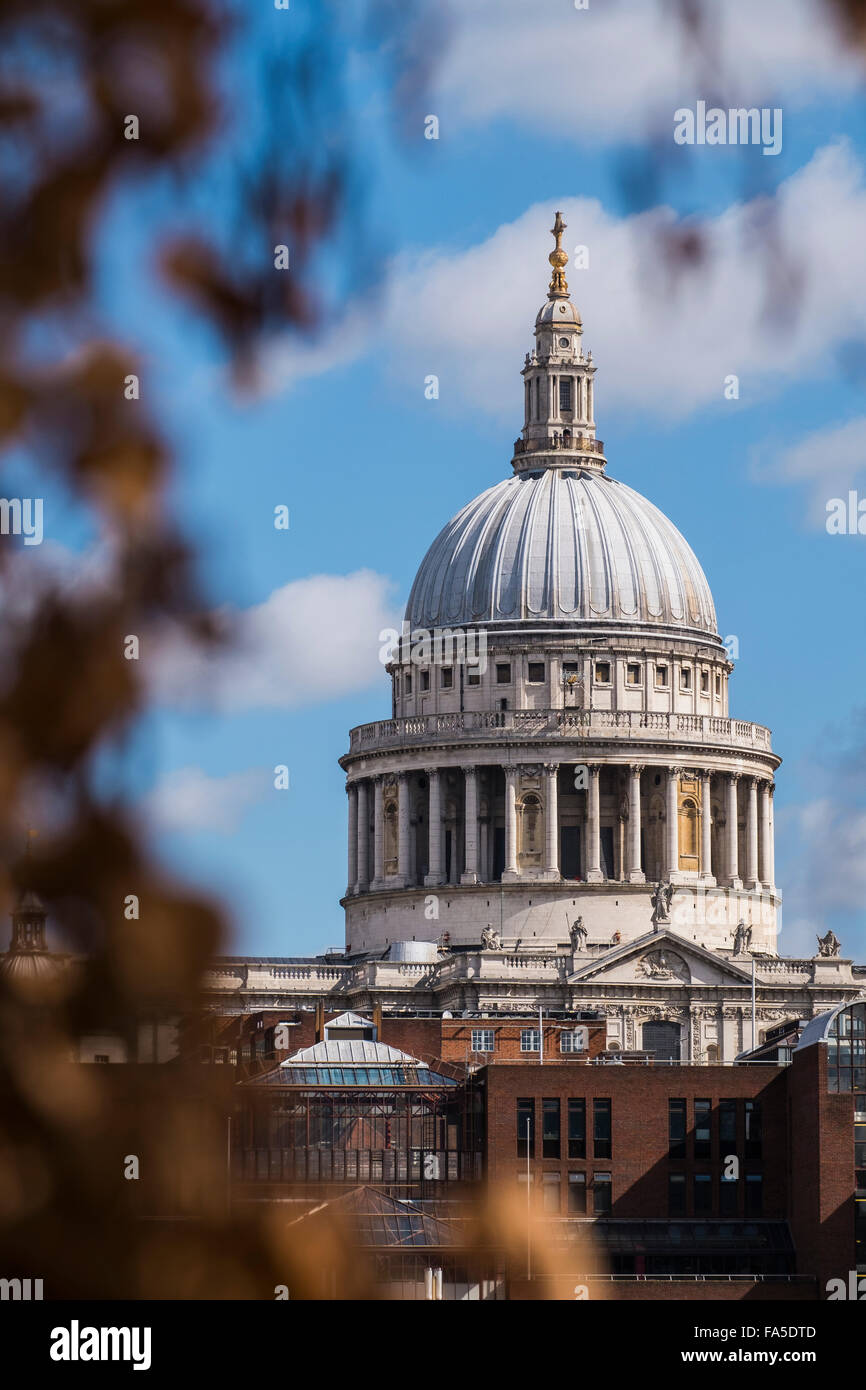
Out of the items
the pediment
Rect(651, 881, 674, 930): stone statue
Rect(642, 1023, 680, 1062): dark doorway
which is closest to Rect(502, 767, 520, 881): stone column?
Rect(651, 881, 674, 930): stone statue

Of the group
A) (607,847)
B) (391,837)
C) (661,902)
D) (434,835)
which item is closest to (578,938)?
(661,902)

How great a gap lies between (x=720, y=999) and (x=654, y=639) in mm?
34878

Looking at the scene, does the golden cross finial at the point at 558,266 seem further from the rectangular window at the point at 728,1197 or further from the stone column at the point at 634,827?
the rectangular window at the point at 728,1197

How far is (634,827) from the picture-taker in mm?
170750

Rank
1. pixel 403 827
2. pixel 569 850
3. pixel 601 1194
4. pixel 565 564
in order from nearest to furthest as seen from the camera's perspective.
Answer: pixel 601 1194 < pixel 569 850 < pixel 403 827 < pixel 565 564

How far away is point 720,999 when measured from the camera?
492 ft

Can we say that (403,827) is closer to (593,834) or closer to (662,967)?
(593,834)

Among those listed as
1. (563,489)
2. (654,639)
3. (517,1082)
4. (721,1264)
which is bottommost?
(721,1264)

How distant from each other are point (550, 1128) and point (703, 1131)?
6.79 meters

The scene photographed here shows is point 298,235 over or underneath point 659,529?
underneath

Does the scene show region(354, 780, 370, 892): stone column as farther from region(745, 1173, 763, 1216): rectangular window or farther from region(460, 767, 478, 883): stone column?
region(745, 1173, 763, 1216): rectangular window

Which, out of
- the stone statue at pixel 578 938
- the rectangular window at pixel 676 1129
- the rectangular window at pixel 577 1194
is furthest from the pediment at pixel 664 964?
the rectangular window at pixel 577 1194
